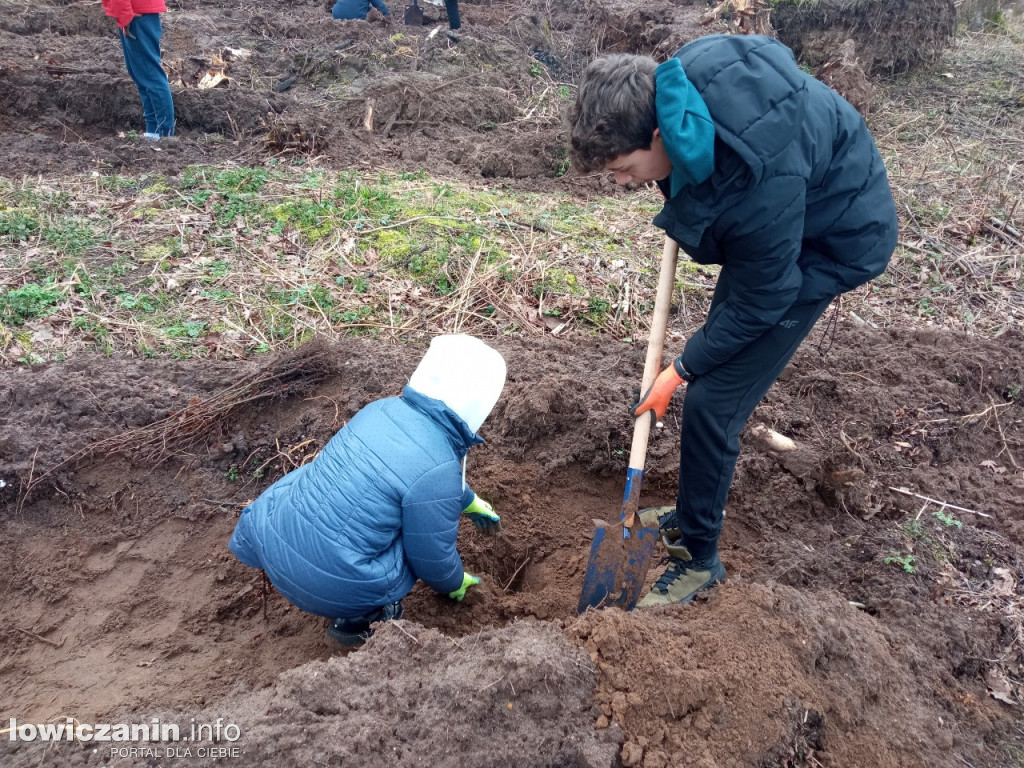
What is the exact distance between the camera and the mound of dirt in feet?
6.40

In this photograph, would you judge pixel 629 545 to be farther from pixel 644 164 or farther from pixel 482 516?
pixel 644 164

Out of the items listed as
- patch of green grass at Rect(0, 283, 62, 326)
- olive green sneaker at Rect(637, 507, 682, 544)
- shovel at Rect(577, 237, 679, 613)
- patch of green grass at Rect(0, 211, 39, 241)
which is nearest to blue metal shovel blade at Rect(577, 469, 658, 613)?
shovel at Rect(577, 237, 679, 613)

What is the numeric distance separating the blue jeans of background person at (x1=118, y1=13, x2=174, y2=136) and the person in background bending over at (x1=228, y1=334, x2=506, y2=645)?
6051 mm

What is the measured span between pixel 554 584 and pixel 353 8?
10.5 meters

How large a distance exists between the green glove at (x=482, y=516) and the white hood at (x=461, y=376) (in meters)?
0.72

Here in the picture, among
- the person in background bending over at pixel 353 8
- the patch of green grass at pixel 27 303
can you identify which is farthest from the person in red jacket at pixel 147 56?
the person in background bending over at pixel 353 8

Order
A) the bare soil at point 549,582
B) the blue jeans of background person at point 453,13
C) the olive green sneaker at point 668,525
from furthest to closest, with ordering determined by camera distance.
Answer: the blue jeans of background person at point 453,13, the olive green sneaker at point 668,525, the bare soil at point 549,582

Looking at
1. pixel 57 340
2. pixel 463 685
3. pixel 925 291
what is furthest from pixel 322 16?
pixel 463 685

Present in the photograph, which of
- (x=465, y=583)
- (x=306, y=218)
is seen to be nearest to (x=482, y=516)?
(x=465, y=583)

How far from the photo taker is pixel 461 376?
7.39 feet

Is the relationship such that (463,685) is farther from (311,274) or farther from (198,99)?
(198,99)

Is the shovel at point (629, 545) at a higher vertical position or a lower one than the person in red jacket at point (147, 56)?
lower

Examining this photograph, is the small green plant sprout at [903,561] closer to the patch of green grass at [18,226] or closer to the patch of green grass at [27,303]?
the patch of green grass at [27,303]

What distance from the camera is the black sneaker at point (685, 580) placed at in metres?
2.72
